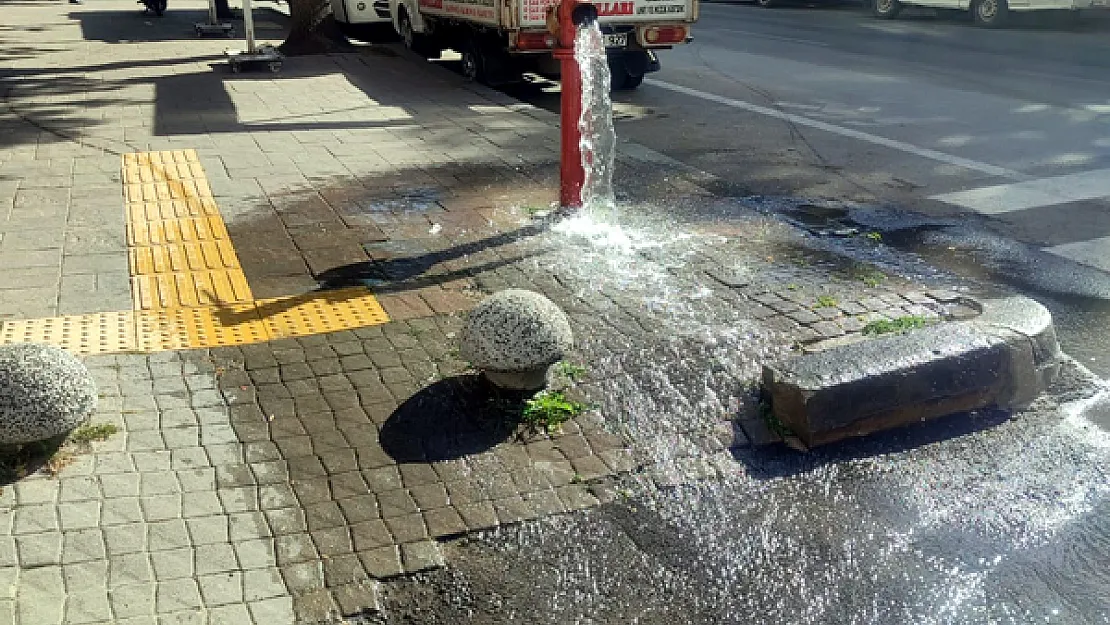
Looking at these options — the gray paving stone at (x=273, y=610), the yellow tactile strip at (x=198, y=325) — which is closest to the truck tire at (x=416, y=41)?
the yellow tactile strip at (x=198, y=325)

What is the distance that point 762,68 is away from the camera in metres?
16.2

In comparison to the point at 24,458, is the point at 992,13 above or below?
above

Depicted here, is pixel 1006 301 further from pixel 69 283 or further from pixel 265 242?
pixel 69 283

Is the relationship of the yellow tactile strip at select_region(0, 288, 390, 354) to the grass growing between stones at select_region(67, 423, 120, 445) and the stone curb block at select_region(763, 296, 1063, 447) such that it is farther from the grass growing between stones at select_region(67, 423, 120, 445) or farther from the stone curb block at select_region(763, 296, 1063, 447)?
the stone curb block at select_region(763, 296, 1063, 447)

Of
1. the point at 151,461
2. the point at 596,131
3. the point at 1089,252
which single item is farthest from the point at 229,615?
the point at 1089,252

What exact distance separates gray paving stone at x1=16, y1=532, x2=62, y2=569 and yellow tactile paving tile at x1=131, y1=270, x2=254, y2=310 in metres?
2.29

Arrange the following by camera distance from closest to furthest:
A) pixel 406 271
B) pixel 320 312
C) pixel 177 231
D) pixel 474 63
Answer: pixel 320 312, pixel 406 271, pixel 177 231, pixel 474 63

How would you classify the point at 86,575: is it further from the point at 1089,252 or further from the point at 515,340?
the point at 1089,252

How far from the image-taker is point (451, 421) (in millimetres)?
4871

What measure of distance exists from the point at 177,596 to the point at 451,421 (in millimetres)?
1551

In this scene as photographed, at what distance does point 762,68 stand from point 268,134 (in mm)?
8627

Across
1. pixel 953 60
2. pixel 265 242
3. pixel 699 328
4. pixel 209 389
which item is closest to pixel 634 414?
pixel 699 328

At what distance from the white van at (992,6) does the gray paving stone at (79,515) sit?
2162 cm

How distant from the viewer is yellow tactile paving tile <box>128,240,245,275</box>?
6633 millimetres
